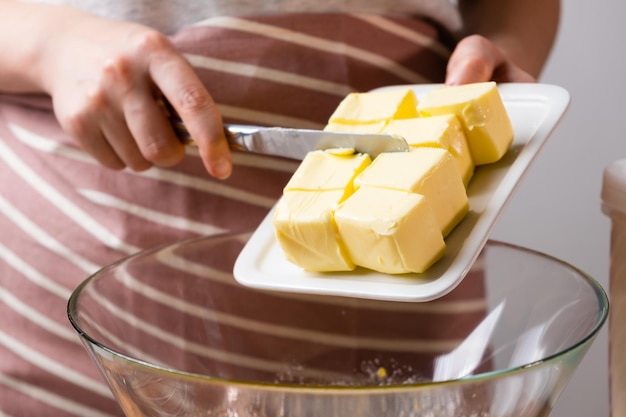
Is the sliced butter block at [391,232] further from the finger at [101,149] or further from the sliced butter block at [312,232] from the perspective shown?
the finger at [101,149]

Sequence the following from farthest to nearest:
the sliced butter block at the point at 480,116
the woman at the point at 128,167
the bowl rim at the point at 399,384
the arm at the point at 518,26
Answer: the arm at the point at 518,26, the woman at the point at 128,167, the sliced butter block at the point at 480,116, the bowl rim at the point at 399,384

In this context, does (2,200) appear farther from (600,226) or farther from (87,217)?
(600,226)

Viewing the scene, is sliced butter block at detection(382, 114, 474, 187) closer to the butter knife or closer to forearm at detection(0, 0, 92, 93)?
the butter knife

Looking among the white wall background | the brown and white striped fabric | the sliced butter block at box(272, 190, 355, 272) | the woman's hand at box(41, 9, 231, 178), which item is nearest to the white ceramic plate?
the sliced butter block at box(272, 190, 355, 272)

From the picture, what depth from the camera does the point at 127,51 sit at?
0.73 m

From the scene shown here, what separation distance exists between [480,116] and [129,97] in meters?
0.30

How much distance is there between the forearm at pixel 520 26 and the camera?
3.23 ft

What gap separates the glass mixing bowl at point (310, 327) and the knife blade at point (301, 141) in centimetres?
9

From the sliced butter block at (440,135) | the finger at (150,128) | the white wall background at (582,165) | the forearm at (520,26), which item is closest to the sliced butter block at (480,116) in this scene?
the sliced butter block at (440,135)

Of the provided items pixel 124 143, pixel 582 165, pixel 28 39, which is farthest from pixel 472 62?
pixel 582 165

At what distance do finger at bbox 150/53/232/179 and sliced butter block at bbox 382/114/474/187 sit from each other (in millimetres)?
143

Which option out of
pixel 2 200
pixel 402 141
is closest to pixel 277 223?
pixel 402 141

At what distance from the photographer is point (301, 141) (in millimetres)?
660

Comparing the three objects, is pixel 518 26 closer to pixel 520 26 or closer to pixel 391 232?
pixel 520 26
